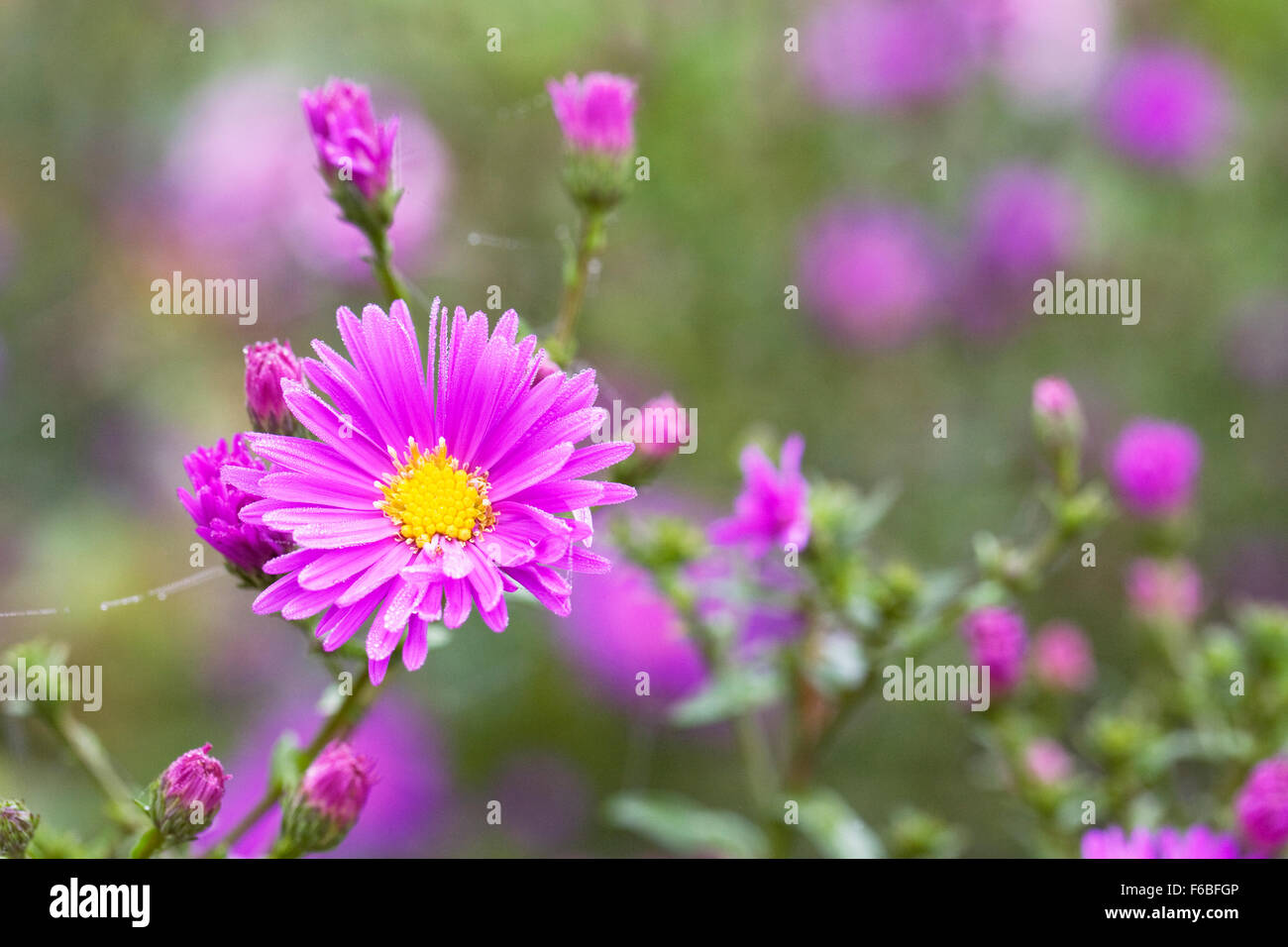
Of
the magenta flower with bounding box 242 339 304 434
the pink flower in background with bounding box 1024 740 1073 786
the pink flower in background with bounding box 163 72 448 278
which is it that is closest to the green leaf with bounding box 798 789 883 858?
the pink flower in background with bounding box 1024 740 1073 786

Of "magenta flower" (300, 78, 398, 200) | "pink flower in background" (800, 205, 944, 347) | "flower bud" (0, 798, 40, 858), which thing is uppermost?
"pink flower in background" (800, 205, 944, 347)

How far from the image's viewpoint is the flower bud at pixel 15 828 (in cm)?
74

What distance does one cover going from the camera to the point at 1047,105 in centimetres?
254

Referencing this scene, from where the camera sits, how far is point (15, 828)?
0.74 metres

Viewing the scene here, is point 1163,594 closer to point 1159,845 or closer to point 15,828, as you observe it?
point 1159,845

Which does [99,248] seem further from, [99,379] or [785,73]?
[785,73]

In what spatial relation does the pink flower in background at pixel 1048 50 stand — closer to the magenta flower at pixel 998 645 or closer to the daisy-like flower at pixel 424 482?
the magenta flower at pixel 998 645

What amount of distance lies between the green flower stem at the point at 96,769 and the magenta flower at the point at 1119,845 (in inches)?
30.9

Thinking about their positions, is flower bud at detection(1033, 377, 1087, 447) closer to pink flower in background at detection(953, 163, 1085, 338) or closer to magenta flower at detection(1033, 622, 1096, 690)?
magenta flower at detection(1033, 622, 1096, 690)

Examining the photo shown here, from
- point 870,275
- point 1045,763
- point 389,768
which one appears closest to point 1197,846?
point 1045,763

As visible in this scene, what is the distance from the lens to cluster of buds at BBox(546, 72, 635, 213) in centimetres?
100

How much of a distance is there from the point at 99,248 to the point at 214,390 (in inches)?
15.4

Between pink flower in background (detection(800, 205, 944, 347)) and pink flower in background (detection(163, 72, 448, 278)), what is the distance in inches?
30.8
